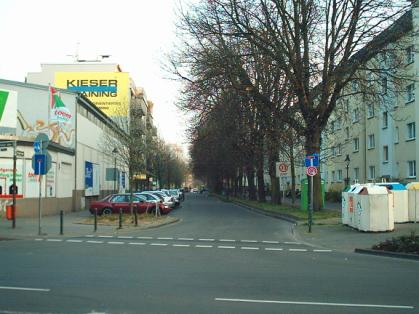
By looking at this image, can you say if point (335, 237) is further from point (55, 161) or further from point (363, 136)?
point (363, 136)

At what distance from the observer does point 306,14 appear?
27.5m

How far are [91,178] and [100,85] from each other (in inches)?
1506

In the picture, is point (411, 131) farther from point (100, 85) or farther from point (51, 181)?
point (100, 85)

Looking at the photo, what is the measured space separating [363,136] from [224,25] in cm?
3162

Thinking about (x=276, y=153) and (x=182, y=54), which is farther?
(x=276, y=153)

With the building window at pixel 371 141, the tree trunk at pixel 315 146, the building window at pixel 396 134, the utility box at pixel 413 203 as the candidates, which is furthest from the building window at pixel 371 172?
the utility box at pixel 413 203

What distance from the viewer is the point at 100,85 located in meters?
79.6

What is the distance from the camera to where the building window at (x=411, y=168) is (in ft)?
141

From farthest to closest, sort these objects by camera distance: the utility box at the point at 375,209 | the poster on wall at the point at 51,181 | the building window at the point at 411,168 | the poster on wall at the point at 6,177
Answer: the building window at the point at 411,168 < the poster on wall at the point at 51,181 < the poster on wall at the point at 6,177 < the utility box at the point at 375,209

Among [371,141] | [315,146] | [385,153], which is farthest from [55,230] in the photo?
[371,141]

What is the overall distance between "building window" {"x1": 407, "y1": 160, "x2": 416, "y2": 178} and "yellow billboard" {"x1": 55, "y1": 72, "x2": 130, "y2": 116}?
45.8m

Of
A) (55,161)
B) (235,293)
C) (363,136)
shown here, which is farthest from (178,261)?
(363,136)

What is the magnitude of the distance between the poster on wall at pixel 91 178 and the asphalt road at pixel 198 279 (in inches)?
997

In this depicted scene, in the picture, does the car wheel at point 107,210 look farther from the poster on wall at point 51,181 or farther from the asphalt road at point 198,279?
the asphalt road at point 198,279
